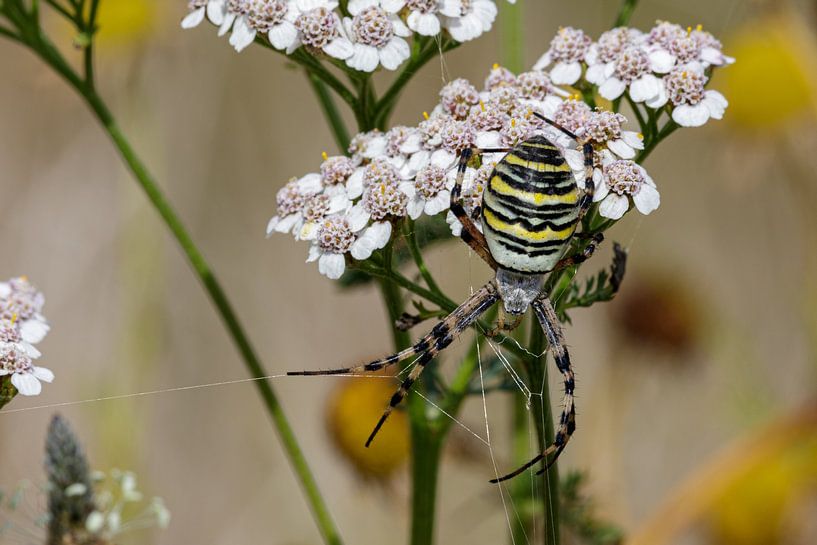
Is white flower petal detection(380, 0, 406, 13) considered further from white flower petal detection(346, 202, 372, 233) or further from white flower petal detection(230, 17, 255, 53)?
white flower petal detection(346, 202, 372, 233)

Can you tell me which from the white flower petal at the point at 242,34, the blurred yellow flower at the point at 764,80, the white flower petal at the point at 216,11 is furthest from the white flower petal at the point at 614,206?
the blurred yellow flower at the point at 764,80

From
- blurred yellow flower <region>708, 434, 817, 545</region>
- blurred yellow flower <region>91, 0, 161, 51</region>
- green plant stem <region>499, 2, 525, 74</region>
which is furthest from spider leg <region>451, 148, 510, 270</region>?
blurred yellow flower <region>91, 0, 161, 51</region>

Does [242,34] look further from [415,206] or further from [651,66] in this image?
[651,66]

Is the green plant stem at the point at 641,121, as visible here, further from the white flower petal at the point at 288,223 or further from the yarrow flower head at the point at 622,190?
the white flower petal at the point at 288,223

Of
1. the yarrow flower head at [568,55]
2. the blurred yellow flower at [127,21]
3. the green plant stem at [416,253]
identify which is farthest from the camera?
the blurred yellow flower at [127,21]

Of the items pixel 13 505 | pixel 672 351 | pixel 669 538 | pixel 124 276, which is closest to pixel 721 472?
pixel 669 538

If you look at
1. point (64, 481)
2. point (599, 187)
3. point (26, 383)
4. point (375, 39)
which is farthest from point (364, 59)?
point (64, 481)

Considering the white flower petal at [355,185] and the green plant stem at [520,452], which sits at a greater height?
the white flower petal at [355,185]

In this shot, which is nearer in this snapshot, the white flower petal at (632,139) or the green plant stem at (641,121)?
the white flower petal at (632,139)

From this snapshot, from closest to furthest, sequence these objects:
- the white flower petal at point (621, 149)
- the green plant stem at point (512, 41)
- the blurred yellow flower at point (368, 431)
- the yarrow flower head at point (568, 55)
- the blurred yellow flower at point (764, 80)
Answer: the white flower petal at point (621, 149) → the yarrow flower head at point (568, 55) → the green plant stem at point (512, 41) → the blurred yellow flower at point (368, 431) → the blurred yellow flower at point (764, 80)
